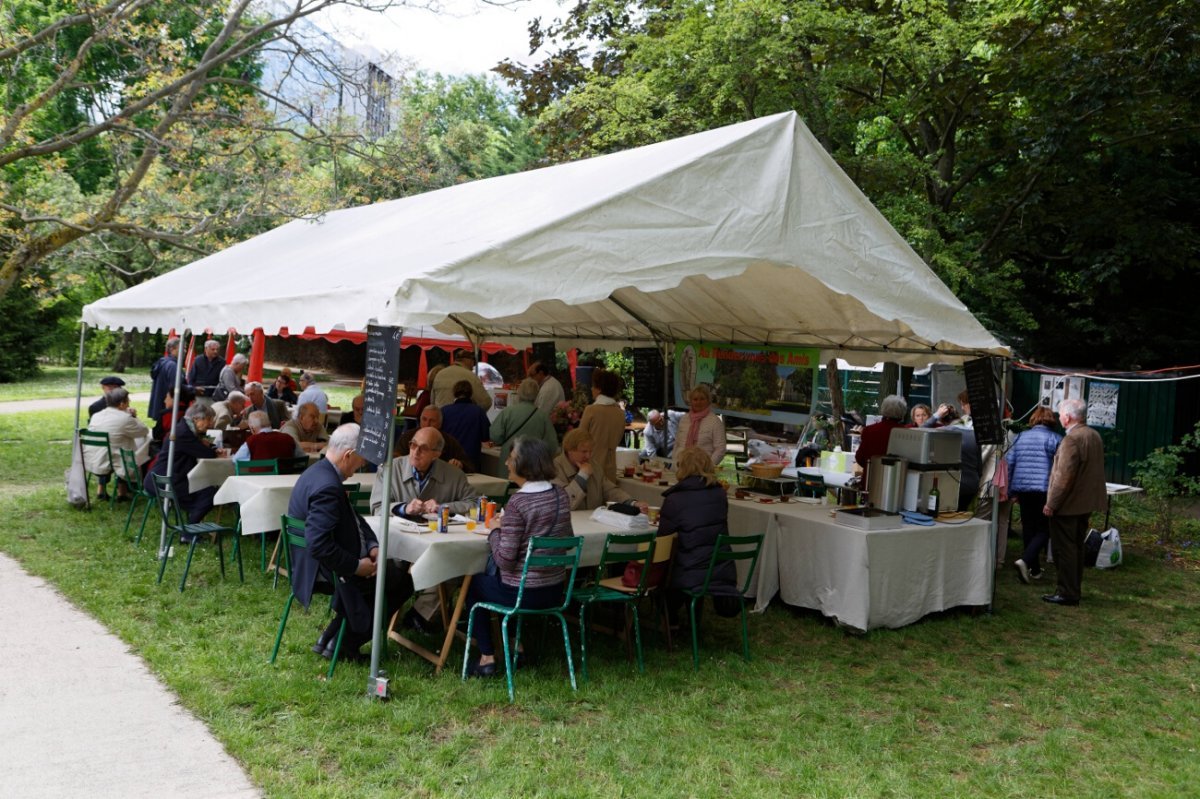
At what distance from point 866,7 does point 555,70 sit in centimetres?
663

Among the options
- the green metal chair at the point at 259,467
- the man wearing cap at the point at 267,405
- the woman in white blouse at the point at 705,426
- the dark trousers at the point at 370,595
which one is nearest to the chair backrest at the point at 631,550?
the dark trousers at the point at 370,595

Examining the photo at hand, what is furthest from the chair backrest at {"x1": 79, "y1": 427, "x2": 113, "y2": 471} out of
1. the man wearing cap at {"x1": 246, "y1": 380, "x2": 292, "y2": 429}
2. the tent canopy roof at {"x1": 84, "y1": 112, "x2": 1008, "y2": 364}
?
the man wearing cap at {"x1": 246, "y1": 380, "x2": 292, "y2": 429}

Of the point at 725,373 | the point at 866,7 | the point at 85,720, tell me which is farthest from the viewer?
the point at 866,7

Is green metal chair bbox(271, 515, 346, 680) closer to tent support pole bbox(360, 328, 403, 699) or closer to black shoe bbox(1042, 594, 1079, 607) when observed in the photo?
tent support pole bbox(360, 328, 403, 699)

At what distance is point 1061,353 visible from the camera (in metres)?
16.7

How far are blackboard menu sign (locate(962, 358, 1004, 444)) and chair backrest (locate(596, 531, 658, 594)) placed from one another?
3.03 m

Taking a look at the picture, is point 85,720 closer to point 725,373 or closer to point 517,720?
point 517,720

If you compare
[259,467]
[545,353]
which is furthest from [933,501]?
[545,353]

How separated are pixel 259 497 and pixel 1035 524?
626 centimetres

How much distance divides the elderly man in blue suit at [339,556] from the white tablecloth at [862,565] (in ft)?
8.81

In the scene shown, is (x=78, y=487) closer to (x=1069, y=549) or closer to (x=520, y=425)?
(x=520, y=425)

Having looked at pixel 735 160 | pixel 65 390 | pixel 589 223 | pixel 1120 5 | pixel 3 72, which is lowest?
pixel 65 390

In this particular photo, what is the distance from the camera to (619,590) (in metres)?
5.66

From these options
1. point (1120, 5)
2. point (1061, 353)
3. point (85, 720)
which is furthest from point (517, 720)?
point (1061, 353)
